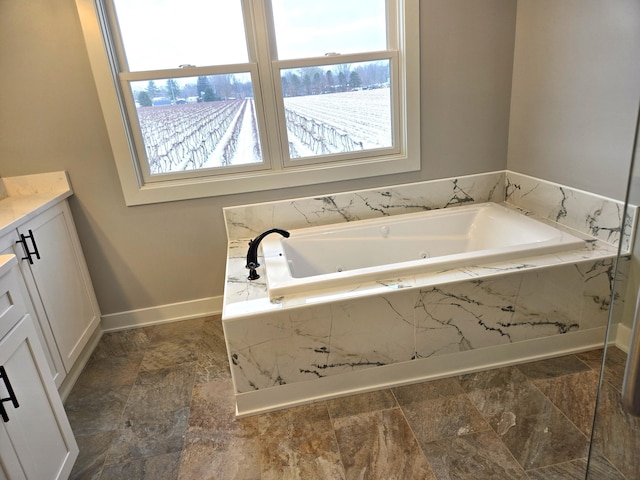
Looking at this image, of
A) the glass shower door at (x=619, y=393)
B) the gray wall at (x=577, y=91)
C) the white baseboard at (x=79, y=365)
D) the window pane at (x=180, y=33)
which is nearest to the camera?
the glass shower door at (x=619, y=393)

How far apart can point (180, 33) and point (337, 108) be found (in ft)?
3.25

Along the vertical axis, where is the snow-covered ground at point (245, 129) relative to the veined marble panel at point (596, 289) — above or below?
above

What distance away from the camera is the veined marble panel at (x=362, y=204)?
8.77 ft

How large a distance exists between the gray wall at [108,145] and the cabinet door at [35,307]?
2.09ft

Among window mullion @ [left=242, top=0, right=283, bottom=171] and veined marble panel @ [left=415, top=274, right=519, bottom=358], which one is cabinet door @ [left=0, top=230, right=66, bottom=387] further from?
veined marble panel @ [left=415, top=274, right=519, bottom=358]

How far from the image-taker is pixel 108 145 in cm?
242

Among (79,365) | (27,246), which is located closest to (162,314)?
(79,365)

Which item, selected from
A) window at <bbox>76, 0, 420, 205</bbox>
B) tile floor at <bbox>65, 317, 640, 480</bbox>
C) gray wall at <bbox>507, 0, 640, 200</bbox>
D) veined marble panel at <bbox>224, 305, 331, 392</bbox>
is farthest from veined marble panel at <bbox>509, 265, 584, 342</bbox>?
window at <bbox>76, 0, 420, 205</bbox>

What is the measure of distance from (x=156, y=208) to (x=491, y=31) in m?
2.29

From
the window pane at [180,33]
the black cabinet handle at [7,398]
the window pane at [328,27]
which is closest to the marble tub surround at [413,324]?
the black cabinet handle at [7,398]

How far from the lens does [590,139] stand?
2170mm

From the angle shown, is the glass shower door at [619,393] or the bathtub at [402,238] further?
the bathtub at [402,238]

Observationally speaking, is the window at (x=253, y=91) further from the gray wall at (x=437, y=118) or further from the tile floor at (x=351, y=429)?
the tile floor at (x=351, y=429)

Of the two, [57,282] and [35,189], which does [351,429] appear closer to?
[57,282]
